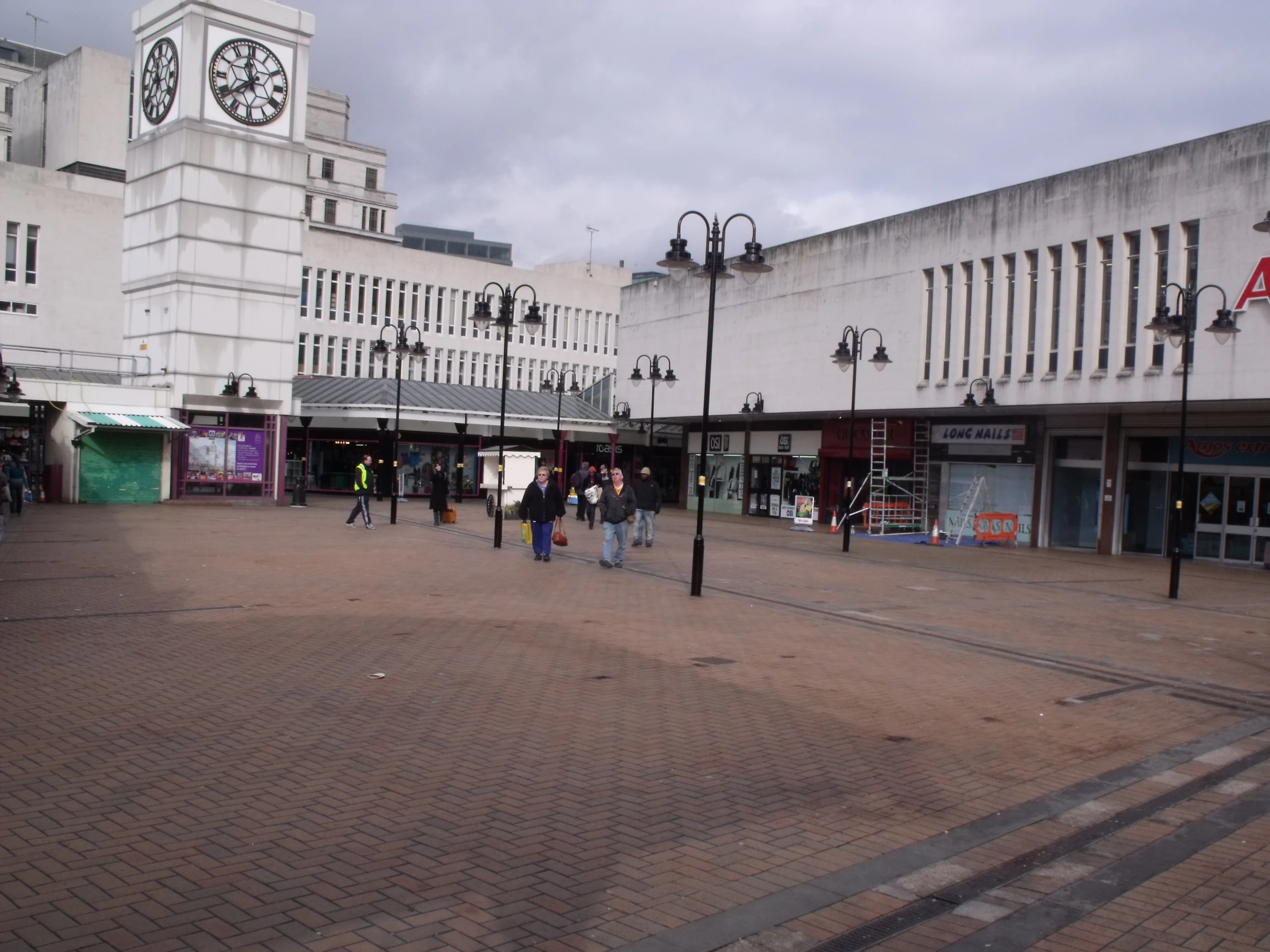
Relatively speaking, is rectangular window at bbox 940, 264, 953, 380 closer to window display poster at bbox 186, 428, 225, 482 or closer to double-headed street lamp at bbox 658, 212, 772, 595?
double-headed street lamp at bbox 658, 212, 772, 595

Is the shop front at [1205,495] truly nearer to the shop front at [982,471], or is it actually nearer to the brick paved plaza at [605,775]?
the shop front at [982,471]

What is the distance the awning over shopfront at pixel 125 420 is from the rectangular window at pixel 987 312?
24.3 m

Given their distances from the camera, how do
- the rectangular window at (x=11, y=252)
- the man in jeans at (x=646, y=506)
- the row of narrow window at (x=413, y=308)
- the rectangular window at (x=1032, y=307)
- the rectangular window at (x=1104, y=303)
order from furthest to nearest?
the row of narrow window at (x=413, y=308)
the rectangular window at (x=11, y=252)
the rectangular window at (x=1032, y=307)
the rectangular window at (x=1104, y=303)
the man in jeans at (x=646, y=506)

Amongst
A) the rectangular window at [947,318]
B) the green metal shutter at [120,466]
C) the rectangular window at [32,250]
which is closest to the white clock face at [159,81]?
the green metal shutter at [120,466]

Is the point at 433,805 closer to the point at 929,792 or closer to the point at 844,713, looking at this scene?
the point at 929,792

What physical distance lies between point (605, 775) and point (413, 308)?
57.3 m

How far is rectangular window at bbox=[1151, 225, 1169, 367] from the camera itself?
85.4ft

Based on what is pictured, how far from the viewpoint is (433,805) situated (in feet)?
20.1

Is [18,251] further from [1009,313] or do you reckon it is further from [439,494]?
[1009,313]

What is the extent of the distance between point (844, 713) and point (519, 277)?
59882mm

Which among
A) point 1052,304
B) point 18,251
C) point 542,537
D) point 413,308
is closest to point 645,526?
point 542,537

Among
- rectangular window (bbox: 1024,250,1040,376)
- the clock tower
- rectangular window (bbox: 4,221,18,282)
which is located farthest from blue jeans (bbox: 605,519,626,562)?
rectangular window (bbox: 4,221,18,282)

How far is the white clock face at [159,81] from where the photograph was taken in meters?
34.8

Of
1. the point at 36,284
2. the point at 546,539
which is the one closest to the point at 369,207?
the point at 36,284
